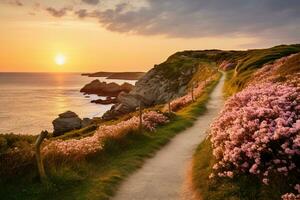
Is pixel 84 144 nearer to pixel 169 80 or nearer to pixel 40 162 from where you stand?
pixel 40 162

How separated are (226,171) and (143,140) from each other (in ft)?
32.6

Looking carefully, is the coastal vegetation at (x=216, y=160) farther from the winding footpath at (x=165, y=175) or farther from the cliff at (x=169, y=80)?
the cliff at (x=169, y=80)

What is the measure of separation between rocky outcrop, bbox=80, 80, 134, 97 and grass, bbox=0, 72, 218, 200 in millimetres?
144728

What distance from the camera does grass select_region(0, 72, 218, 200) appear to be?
1498 cm

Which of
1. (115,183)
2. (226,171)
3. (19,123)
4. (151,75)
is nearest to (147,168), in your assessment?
(115,183)

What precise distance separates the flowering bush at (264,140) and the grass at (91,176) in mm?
4455

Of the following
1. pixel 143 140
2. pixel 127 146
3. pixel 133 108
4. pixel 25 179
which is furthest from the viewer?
pixel 133 108

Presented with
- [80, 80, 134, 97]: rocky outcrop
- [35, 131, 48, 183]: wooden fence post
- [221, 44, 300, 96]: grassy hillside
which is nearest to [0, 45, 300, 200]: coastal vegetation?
[35, 131, 48, 183]: wooden fence post

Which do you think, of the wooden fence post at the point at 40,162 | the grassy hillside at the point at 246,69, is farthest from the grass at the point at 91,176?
the grassy hillside at the point at 246,69

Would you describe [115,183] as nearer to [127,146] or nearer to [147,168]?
[147,168]

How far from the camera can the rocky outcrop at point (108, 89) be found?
17388 cm

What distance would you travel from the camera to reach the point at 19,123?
85.2m

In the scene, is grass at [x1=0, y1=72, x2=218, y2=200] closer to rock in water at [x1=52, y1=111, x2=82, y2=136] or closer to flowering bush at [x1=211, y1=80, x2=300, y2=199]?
flowering bush at [x1=211, y1=80, x2=300, y2=199]

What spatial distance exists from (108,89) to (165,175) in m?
167
